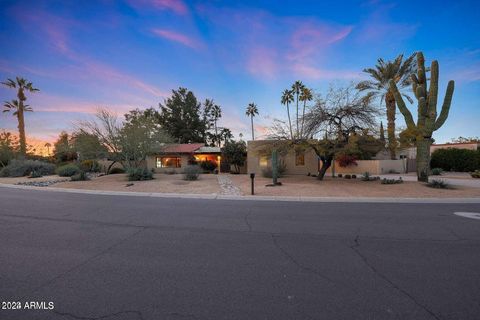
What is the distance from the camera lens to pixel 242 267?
409 centimetres

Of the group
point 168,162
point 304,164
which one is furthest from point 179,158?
point 304,164

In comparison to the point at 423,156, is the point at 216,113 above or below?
above

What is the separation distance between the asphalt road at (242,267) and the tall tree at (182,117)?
4215 centimetres

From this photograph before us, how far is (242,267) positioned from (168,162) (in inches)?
1178

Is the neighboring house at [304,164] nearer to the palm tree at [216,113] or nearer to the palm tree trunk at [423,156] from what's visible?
the palm tree trunk at [423,156]

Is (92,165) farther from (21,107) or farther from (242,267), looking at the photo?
(242,267)

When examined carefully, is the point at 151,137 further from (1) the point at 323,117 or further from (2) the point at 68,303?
(2) the point at 68,303

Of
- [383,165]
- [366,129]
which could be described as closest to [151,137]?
[366,129]

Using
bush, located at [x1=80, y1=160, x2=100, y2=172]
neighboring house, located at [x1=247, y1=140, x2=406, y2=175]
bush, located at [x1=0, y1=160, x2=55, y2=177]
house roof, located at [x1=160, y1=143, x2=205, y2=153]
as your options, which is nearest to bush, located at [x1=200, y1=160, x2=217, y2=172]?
house roof, located at [x1=160, y1=143, x2=205, y2=153]

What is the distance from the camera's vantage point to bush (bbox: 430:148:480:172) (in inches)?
1036

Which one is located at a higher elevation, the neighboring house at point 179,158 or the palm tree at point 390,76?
the palm tree at point 390,76

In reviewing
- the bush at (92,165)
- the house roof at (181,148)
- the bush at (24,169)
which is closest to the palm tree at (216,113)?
the house roof at (181,148)

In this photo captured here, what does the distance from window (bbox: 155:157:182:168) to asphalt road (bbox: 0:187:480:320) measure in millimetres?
24471

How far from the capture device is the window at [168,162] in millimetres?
32031
